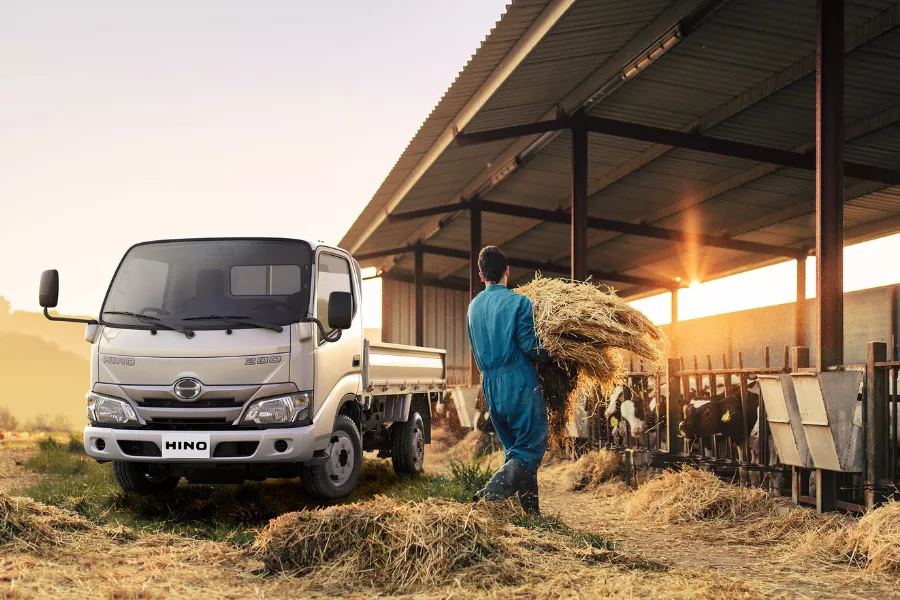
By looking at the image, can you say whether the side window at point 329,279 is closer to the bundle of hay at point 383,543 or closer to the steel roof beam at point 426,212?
the bundle of hay at point 383,543

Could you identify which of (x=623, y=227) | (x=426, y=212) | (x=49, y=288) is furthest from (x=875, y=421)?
(x=623, y=227)

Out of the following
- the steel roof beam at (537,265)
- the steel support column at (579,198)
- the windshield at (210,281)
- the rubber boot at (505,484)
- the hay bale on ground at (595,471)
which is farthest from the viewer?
the steel roof beam at (537,265)

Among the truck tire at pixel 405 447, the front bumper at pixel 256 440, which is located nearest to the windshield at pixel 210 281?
the front bumper at pixel 256 440

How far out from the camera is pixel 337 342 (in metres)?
8.54

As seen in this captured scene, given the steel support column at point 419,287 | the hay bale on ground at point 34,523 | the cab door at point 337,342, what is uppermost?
the steel support column at point 419,287

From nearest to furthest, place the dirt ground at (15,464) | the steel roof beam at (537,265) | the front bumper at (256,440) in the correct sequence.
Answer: the front bumper at (256,440)
the dirt ground at (15,464)
the steel roof beam at (537,265)

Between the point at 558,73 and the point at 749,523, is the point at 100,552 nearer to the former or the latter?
the point at 749,523

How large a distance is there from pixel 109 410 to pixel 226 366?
3.93 feet

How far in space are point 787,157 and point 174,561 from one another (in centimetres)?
1292

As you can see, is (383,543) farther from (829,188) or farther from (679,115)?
(679,115)

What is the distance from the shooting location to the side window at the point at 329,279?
8531 millimetres

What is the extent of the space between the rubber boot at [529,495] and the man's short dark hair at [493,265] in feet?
5.18

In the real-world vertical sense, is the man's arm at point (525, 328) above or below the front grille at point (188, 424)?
above

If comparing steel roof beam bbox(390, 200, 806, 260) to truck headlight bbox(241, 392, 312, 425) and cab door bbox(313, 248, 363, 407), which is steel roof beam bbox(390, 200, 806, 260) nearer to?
cab door bbox(313, 248, 363, 407)
